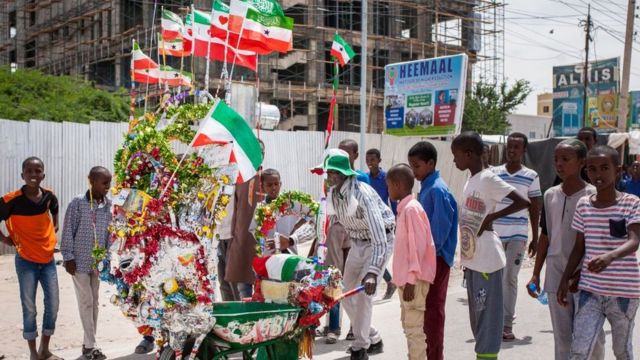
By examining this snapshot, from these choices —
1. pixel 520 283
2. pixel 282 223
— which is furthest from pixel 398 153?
pixel 282 223

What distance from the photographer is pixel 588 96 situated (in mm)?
51562

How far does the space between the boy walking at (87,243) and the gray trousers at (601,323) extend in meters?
4.15

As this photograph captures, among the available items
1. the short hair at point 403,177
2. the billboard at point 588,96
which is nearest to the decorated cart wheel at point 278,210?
the short hair at point 403,177

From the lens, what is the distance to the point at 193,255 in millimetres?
4082

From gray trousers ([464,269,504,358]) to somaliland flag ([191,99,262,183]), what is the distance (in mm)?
2192

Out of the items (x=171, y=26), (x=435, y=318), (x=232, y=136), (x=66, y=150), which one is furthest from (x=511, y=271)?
(x=66, y=150)

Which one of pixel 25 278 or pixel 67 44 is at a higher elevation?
pixel 67 44

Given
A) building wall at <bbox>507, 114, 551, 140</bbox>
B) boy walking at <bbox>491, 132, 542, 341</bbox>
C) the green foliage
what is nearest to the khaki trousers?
boy walking at <bbox>491, 132, 542, 341</bbox>

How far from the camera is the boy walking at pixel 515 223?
7.14 meters

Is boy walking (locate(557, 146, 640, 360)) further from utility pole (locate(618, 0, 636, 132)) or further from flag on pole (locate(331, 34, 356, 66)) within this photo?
utility pole (locate(618, 0, 636, 132))

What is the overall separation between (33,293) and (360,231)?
308 cm

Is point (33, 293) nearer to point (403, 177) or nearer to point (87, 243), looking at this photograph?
point (87, 243)

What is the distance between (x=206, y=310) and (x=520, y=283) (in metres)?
8.14

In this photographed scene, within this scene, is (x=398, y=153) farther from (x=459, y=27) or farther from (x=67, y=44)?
(x=67, y=44)
